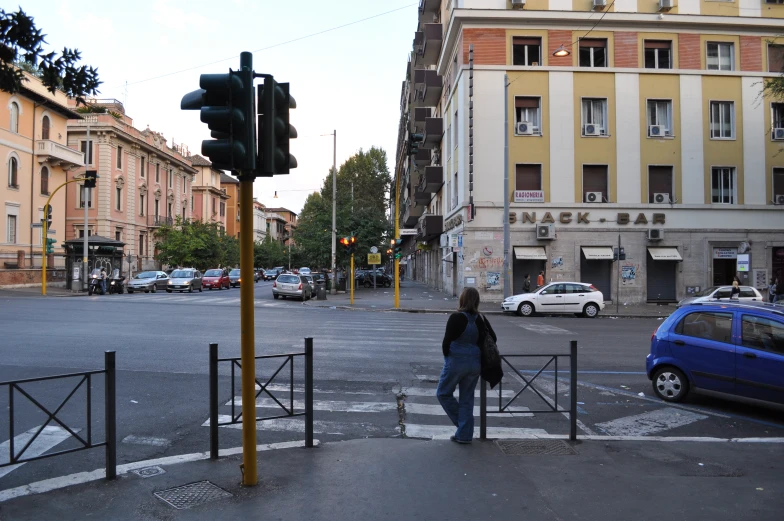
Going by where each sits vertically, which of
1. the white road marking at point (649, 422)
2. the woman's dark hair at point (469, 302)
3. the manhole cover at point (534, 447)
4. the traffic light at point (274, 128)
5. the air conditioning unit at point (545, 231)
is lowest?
the white road marking at point (649, 422)

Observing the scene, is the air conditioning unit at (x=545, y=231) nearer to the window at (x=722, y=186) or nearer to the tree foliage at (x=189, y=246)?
the window at (x=722, y=186)

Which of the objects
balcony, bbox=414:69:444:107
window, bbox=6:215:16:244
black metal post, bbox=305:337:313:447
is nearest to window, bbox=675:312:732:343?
black metal post, bbox=305:337:313:447

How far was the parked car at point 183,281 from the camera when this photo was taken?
128ft

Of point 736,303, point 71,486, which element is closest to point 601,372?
point 736,303

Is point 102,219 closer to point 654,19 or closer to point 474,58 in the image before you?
point 474,58

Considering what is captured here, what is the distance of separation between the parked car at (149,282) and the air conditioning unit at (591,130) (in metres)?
27.8

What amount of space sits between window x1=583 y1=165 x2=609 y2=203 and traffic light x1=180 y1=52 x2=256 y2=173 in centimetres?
2785

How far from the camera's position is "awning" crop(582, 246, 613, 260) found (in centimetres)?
2969

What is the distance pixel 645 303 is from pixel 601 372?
21446 millimetres

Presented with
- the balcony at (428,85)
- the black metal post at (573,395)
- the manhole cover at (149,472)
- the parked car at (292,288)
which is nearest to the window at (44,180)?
the parked car at (292,288)

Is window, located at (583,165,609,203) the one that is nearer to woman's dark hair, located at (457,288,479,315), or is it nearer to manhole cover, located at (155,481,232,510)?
woman's dark hair, located at (457,288,479,315)

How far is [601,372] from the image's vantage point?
10.9m

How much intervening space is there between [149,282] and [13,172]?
41.5ft

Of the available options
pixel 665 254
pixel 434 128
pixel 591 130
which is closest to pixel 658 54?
pixel 591 130
